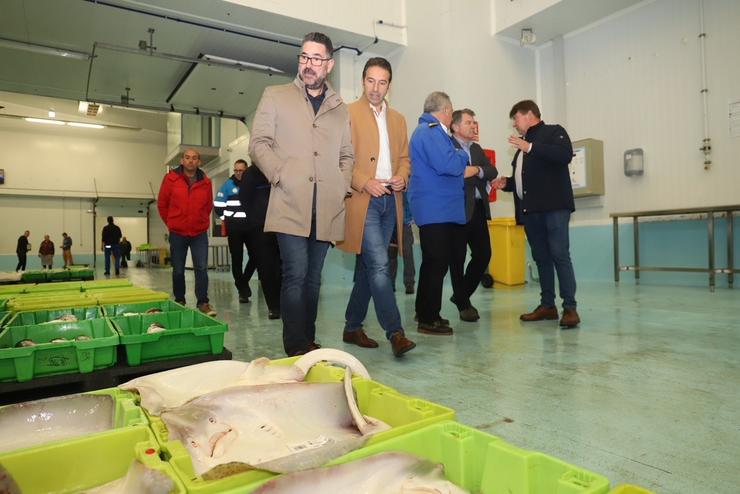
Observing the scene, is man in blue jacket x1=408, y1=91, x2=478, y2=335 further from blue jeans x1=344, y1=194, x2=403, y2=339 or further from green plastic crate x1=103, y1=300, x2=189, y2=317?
green plastic crate x1=103, y1=300, x2=189, y2=317

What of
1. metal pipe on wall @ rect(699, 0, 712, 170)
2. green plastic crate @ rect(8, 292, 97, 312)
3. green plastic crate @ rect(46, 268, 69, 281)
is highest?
metal pipe on wall @ rect(699, 0, 712, 170)

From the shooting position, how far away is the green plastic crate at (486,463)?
2.48ft

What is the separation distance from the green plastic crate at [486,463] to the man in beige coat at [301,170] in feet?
4.62

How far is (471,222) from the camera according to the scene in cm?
371

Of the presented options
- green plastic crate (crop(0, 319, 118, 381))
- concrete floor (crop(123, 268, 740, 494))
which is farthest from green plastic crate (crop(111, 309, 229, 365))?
concrete floor (crop(123, 268, 740, 494))

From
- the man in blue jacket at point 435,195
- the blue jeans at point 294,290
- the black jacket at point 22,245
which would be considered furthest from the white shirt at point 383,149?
the black jacket at point 22,245

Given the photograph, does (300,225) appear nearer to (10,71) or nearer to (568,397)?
(568,397)

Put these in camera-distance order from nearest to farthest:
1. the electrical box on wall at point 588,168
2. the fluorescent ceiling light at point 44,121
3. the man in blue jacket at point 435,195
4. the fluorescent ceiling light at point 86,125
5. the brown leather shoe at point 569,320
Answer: the man in blue jacket at point 435,195 < the brown leather shoe at point 569,320 < the electrical box on wall at point 588,168 < the fluorescent ceiling light at point 44,121 < the fluorescent ceiling light at point 86,125

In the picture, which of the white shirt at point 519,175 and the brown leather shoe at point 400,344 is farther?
the white shirt at point 519,175

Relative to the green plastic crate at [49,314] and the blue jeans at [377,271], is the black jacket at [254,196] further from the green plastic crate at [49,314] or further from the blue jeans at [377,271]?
the green plastic crate at [49,314]

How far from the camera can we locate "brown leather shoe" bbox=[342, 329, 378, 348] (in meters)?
2.76

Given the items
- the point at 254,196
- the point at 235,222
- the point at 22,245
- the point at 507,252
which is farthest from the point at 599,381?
the point at 22,245

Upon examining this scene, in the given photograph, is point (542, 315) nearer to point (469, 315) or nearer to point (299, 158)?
point (469, 315)

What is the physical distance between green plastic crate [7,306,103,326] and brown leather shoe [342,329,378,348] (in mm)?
1305
